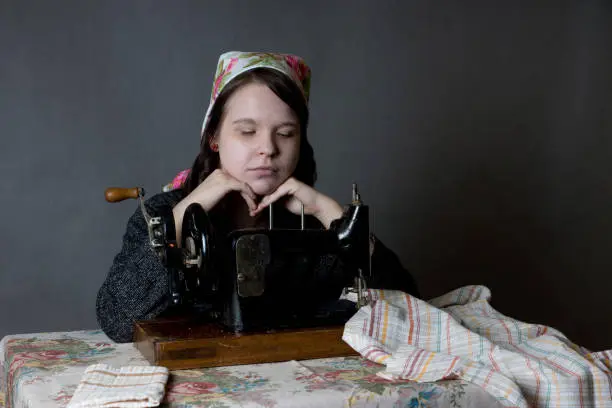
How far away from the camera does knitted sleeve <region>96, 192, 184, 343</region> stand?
1656 mm

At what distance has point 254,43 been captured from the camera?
2959 mm

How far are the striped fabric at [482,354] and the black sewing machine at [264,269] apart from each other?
97mm

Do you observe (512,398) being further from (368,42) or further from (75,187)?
(368,42)

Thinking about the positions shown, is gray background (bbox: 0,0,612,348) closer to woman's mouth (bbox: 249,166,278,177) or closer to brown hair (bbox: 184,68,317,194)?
brown hair (bbox: 184,68,317,194)

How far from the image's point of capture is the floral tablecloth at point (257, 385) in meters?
1.19

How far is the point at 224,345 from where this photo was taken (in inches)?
54.8

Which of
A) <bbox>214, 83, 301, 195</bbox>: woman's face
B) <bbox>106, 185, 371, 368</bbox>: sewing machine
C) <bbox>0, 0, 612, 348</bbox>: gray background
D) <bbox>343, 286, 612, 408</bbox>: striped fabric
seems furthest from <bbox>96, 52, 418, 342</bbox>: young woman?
<bbox>0, 0, 612, 348</bbox>: gray background

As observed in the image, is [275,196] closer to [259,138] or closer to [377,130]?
[259,138]

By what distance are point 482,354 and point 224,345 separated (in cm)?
48

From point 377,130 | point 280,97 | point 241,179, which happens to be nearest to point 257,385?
point 241,179

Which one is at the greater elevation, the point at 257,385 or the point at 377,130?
the point at 377,130

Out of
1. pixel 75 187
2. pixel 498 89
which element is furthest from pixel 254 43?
pixel 498 89

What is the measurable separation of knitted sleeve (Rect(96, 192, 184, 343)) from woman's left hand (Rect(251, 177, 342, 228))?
262 millimetres

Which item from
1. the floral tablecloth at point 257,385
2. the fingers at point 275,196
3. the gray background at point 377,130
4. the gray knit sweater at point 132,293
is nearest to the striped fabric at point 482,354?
the floral tablecloth at point 257,385
